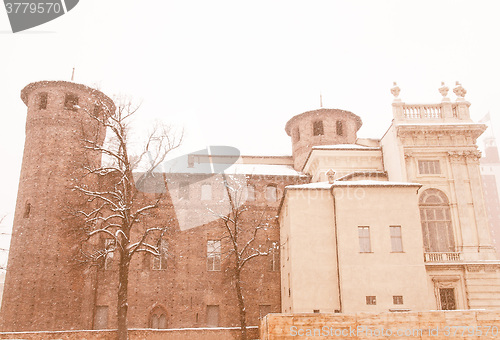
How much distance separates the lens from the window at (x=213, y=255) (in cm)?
3072

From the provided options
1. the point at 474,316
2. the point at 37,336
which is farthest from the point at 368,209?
the point at 37,336

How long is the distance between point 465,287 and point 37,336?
2161 centimetres

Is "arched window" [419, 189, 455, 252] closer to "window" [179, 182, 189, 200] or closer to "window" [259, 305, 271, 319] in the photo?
"window" [259, 305, 271, 319]

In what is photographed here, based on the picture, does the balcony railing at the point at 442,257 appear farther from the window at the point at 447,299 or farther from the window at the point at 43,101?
the window at the point at 43,101

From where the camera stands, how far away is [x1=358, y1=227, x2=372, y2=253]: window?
22.6m

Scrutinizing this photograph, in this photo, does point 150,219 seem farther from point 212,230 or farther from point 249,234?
point 249,234

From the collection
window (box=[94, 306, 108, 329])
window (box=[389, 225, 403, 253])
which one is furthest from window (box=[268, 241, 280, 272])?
window (box=[94, 306, 108, 329])

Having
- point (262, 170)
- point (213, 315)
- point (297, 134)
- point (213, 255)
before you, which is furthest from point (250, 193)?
point (213, 315)

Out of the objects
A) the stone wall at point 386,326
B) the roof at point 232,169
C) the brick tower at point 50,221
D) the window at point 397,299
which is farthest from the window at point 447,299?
the brick tower at point 50,221

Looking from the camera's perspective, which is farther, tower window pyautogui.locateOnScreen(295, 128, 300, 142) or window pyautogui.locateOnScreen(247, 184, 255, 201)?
tower window pyautogui.locateOnScreen(295, 128, 300, 142)

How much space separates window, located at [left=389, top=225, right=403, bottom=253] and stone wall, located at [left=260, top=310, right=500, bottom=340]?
6.05 m

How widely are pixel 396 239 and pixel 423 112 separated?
8862 millimetres

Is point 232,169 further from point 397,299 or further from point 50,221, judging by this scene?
point 397,299

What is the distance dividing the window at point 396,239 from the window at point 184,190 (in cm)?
1502
